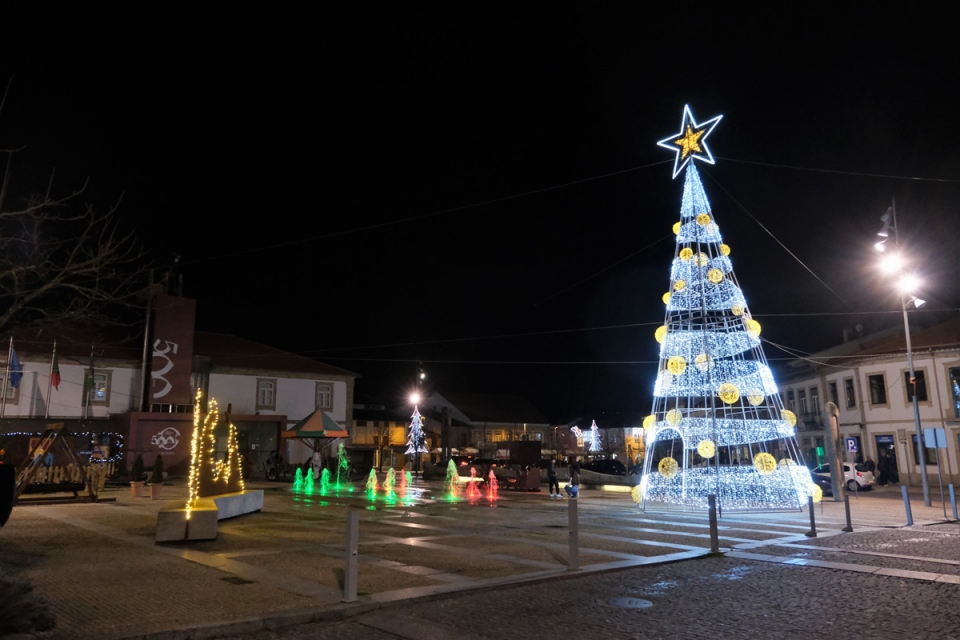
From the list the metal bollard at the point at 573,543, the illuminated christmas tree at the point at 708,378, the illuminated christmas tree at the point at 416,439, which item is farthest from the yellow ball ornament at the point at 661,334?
the illuminated christmas tree at the point at 416,439

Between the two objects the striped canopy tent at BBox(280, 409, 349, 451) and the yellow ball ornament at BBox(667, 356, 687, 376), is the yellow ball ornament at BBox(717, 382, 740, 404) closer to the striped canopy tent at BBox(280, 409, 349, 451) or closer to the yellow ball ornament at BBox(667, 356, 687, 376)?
the yellow ball ornament at BBox(667, 356, 687, 376)

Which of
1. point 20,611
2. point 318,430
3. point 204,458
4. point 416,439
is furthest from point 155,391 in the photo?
point 20,611

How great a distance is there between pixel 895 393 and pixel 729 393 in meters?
26.9

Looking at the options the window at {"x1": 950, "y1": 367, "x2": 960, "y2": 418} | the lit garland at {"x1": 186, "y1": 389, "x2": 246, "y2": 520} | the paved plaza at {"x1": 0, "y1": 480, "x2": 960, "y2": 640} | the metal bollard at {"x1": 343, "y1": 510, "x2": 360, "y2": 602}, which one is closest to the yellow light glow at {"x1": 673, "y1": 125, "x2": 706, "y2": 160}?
the paved plaza at {"x1": 0, "y1": 480, "x2": 960, "y2": 640}

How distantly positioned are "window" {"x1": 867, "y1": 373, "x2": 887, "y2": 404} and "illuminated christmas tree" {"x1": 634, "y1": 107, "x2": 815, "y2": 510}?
24134 millimetres

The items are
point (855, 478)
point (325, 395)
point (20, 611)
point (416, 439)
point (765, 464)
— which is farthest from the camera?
point (416, 439)

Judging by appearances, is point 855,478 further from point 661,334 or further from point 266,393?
point 266,393

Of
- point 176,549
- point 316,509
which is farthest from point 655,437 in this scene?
point 176,549

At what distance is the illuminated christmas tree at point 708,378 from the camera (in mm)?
18641

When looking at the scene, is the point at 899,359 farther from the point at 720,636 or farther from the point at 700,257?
the point at 720,636

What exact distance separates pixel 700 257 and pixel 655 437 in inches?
204

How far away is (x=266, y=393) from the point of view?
1779 inches

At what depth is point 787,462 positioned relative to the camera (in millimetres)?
18750

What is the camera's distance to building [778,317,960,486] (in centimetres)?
3578
